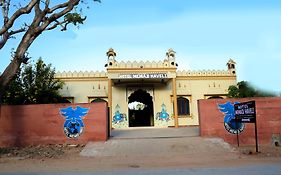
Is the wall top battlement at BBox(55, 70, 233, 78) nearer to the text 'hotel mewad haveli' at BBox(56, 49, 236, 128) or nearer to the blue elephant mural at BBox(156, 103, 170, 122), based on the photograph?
the text 'hotel mewad haveli' at BBox(56, 49, 236, 128)

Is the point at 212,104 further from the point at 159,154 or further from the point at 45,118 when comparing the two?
the point at 45,118

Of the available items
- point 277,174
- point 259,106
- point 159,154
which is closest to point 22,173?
point 159,154

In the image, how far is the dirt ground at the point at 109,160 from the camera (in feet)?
34.6

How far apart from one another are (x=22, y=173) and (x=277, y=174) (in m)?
6.90

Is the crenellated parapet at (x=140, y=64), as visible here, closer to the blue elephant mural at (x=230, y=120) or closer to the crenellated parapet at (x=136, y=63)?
the crenellated parapet at (x=136, y=63)

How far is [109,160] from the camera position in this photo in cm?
1241

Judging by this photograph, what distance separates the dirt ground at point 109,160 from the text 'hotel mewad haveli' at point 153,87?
10.1 m

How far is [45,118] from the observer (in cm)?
1661

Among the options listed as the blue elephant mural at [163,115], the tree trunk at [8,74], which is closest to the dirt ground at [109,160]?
the tree trunk at [8,74]

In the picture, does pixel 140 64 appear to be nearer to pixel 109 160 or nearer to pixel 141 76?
pixel 141 76

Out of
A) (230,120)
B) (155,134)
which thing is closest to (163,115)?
(155,134)

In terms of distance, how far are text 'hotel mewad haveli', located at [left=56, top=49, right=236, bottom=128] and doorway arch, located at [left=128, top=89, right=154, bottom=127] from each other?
0.17m

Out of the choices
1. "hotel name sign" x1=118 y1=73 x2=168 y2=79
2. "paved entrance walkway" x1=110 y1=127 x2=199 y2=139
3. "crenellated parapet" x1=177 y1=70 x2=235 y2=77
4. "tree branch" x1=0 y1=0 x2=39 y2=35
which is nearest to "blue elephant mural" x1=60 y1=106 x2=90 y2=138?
"paved entrance walkway" x1=110 y1=127 x2=199 y2=139

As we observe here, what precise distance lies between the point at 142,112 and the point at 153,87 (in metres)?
4.66
